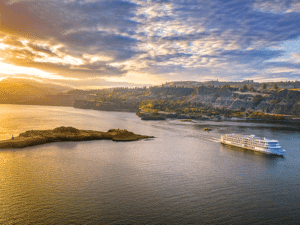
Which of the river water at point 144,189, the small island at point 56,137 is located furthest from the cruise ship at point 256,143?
the small island at point 56,137

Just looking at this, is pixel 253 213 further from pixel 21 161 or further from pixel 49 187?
pixel 21 161

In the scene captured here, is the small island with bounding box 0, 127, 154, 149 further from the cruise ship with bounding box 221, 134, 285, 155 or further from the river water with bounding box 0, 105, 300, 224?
the cruise ship with bounding box 221, 134, 285, 155

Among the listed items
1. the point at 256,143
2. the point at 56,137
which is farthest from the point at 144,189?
the point at 56,137

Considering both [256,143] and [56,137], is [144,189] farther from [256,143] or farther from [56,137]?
[56,137]

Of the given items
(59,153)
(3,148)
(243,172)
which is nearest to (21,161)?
(59,153)

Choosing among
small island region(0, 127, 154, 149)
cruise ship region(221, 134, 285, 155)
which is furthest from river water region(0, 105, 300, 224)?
cruise ship region(221, 134, 285, 155)

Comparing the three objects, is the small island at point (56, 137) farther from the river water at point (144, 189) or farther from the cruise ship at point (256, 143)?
the cruise ship at point (256, 143)
